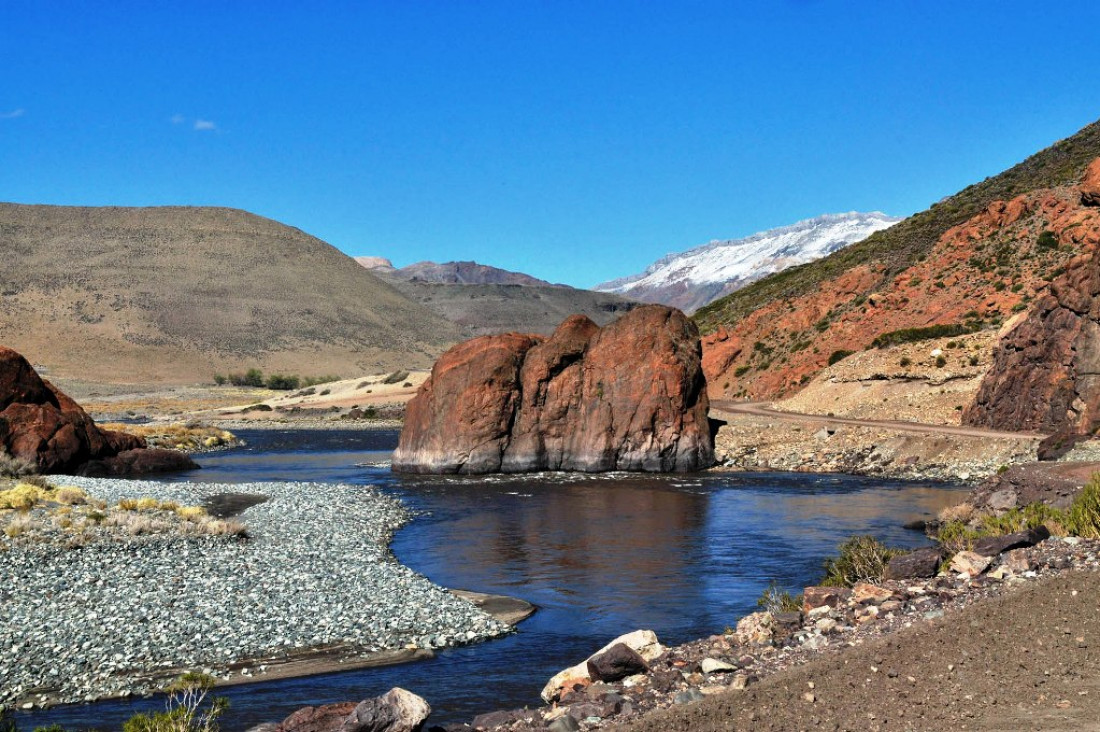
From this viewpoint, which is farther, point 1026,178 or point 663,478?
point 1026,178

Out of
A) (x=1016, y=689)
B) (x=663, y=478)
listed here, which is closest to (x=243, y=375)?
(x=663, y=478)

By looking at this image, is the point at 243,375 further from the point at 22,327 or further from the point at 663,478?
the point at 663,478

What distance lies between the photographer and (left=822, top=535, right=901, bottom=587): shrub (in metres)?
15.4

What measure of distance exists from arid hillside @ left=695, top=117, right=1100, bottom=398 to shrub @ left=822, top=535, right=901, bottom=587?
3279cm

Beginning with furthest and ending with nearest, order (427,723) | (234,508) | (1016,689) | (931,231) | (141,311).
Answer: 1. (141,311)
2. (931,231)
3. (234,508)
4. (427,723)
5. (1016,689)

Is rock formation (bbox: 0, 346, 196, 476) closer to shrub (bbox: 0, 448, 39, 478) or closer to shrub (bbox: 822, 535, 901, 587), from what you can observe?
shrub (bbox: 0, 448, 39, 478)

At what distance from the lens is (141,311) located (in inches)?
5910

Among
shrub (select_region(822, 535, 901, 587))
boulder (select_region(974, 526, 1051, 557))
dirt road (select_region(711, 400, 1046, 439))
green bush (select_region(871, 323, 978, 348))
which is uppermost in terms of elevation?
green bush (select_region(871, 323, 978, 348))

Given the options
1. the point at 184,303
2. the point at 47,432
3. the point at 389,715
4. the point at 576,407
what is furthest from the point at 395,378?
the point at 389,715

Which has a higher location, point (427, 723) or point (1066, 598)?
point (1066, 598)

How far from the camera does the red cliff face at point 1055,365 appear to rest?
33.3 metres

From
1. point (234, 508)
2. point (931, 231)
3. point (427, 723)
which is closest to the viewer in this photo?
point (427, 723)

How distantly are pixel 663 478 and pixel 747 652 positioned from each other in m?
25.5

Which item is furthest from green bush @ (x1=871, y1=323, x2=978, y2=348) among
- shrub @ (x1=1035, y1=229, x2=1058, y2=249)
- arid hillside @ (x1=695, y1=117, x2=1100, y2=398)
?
shrub @ (x1=1035, y1=229, x2=1058, y2=249)
